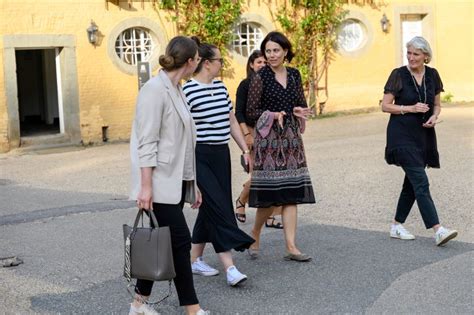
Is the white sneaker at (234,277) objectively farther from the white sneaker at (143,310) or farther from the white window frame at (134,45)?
the white window frame at (134,45)

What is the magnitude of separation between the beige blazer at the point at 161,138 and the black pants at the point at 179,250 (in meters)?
A: 0.07

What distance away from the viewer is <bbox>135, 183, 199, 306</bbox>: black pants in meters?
5.16

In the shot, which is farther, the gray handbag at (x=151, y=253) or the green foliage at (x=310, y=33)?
the green foliage at (x=310, y=33)

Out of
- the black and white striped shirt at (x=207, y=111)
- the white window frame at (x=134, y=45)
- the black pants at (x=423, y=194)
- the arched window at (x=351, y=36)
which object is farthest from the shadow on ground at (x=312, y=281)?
the arched window at (x=351, y=36)

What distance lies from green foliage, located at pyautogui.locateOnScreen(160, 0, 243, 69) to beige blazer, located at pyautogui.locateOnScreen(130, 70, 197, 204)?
42.8 feet

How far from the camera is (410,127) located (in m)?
7.50

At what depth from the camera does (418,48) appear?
7.38 metres

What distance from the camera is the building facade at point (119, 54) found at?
53.2 ft

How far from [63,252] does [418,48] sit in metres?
3.46

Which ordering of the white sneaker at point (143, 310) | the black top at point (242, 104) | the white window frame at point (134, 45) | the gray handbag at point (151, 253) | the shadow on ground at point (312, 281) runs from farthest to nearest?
the white window frame at point (134, 45)
the black top at point (242, 104)
the shadow on ground at point (312, 281)
the white sneaker at point (143, 310)
the gray handbag at point (151, 253)

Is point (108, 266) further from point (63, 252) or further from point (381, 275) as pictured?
point (381, 275)

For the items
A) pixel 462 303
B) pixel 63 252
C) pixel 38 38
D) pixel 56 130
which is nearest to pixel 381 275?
pixel 462 303

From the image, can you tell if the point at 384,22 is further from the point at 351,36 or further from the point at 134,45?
the point at 134,45

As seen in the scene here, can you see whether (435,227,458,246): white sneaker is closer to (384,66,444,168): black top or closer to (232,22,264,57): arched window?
(384,66,444,168): black top
